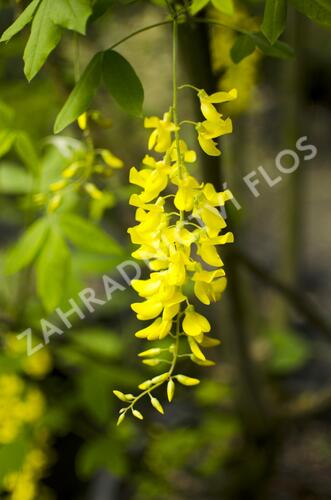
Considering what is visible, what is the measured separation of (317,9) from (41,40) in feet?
0.93

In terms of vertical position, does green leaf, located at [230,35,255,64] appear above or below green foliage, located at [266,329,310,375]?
above

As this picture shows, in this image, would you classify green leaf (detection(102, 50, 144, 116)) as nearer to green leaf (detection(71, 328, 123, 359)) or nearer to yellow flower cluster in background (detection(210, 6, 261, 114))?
yellow flower cluster in background (detection(210, 6, 261, 114))

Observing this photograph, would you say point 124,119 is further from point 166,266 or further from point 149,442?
point 166,266

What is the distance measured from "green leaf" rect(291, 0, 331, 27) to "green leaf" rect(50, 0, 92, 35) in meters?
0.22

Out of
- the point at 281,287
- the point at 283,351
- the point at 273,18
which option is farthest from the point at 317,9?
the point at 283,351

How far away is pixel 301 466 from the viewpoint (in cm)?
240

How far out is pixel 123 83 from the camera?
0.75m

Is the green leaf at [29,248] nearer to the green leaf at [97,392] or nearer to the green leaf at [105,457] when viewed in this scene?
the green leaf at [97,392]

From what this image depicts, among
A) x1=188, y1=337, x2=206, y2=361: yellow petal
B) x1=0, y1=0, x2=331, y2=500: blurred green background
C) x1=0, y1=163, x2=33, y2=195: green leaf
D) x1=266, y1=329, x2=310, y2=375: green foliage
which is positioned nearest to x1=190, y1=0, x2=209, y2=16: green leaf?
x1=0, y1=0, x2=331, y2=500: blurred green background

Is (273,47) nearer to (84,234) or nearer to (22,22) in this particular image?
(22,22)

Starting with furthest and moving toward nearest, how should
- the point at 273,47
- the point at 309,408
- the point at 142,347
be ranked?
the point at 142,347
the point at 309,408
the point at 273,47

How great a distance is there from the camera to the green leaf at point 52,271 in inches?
43.8

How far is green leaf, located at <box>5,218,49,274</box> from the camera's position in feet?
→ 3.80

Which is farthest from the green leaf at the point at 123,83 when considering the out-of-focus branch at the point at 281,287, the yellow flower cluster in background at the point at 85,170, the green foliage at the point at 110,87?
the out-of-focus branch at the point at 281,287
